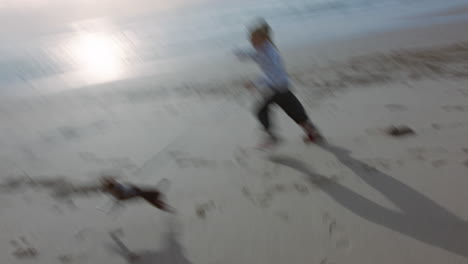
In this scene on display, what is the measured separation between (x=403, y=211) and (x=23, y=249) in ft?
8.64

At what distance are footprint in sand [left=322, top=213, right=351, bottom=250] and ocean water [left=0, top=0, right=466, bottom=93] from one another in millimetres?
5007

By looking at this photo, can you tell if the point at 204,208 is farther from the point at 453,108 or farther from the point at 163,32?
the point at 163,32

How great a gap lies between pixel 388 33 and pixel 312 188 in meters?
5.37

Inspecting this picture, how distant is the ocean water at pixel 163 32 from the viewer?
306 inches

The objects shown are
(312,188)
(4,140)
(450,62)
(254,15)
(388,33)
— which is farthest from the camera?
(254,15)

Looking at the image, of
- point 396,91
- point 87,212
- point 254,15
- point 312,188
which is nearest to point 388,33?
point 396,91

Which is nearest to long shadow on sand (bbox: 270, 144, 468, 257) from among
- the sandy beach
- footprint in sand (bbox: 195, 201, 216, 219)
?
the sandy beach

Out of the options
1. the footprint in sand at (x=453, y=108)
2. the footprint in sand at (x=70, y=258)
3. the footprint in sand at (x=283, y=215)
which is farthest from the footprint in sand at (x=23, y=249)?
the footprint in sand at (x=453, y=108)

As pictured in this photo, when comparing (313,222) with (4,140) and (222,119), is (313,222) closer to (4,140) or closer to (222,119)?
(222,119)

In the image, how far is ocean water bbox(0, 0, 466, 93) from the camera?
778 cm

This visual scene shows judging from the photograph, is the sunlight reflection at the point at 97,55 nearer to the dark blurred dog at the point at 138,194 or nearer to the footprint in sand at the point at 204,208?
the dark blurred dog at the point at 138,194

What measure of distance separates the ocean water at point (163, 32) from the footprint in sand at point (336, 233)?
16.4 feet

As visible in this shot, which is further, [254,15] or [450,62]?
[254,15]

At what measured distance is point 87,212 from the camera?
9.89ft
